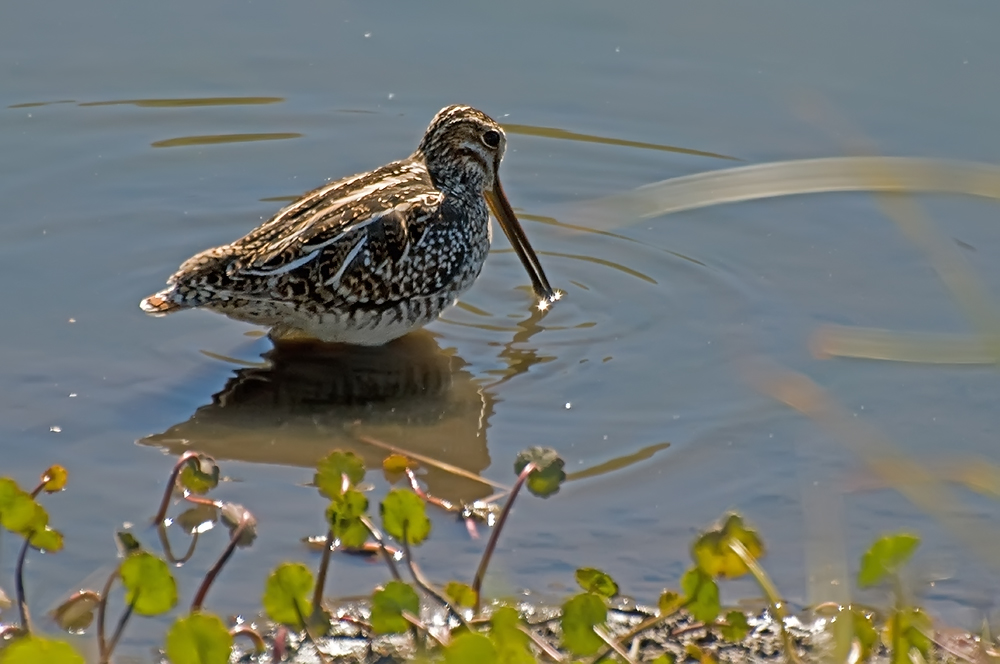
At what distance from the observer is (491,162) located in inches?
307

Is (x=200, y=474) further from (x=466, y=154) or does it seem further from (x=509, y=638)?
(x=466, y=154)

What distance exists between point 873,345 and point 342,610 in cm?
196

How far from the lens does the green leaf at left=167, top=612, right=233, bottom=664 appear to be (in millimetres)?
3189

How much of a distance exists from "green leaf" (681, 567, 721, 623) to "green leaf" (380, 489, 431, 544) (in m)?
0.70

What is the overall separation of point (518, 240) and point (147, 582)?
4.45 meters

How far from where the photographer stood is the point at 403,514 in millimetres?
3771

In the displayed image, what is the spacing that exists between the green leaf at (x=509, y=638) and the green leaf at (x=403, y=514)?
0.51 m

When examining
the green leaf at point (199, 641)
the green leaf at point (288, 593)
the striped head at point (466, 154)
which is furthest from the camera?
the striped head at point (466, 154)

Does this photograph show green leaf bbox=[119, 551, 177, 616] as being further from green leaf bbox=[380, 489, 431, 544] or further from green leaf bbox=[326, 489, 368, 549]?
green leaf bbox=[380, 489, 431, 544]

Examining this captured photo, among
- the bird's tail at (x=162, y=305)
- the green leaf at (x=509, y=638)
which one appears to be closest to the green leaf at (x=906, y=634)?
the green leaf at (x=509, y=638)

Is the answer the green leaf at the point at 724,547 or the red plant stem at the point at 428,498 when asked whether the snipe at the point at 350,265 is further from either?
the green leaf at the point at 724,547

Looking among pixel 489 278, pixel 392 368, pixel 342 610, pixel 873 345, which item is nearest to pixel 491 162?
pixel 489 278

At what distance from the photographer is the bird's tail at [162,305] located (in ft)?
20.9

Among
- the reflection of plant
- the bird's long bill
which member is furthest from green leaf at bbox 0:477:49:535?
the bird's long bill
